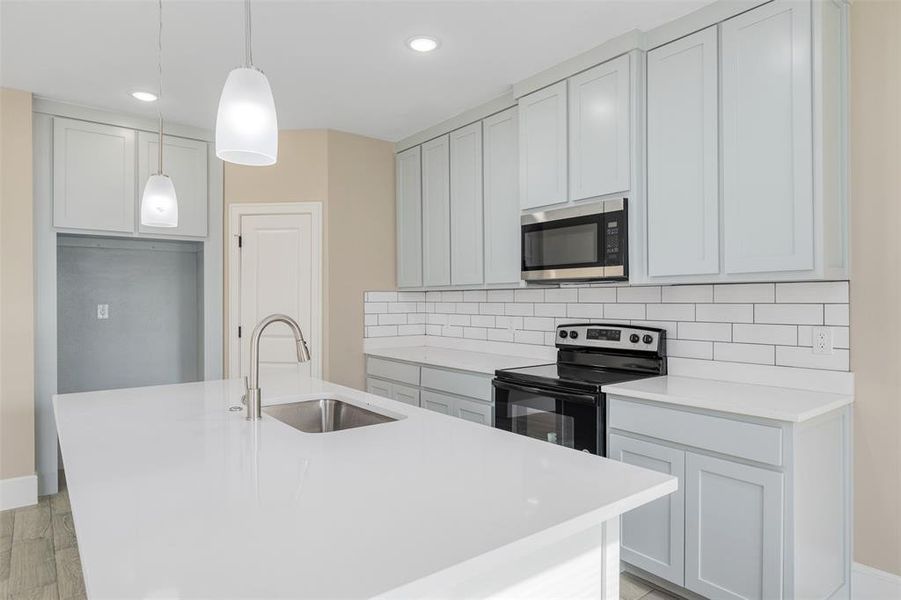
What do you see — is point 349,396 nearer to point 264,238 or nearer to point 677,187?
point 677,187

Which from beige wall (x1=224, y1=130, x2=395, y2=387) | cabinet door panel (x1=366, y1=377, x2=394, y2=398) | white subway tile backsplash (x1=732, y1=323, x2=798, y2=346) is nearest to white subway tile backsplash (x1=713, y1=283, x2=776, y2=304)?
white subway tile backsplash (x1=732, y1=323, x2=798, y2=346)

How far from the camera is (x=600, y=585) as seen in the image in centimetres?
120

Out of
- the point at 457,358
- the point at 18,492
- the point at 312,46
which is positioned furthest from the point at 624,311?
the point at 18,492

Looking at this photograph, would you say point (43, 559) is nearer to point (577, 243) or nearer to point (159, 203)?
point (159, 203)

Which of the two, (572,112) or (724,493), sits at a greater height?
(572,112)

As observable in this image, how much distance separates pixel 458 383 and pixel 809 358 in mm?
1815

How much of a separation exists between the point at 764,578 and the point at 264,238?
3654 mm

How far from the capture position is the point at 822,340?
7.46 ft

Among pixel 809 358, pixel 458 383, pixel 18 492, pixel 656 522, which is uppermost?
pixel 809 358

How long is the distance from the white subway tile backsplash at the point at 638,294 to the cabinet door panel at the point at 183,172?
9.78 feet

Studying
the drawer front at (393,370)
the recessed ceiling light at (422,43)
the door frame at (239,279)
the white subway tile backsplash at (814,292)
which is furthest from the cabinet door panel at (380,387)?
the white subway tile backsplash at (814,292)

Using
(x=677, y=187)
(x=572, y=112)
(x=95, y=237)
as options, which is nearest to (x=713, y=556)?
(x=677, y=187)

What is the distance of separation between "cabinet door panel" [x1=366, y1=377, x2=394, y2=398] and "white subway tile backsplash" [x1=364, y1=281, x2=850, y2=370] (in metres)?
0.74

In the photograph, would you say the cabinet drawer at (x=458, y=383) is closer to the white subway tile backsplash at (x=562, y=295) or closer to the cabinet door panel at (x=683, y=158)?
the white subway tile backsplash at (x=562, y=295)
